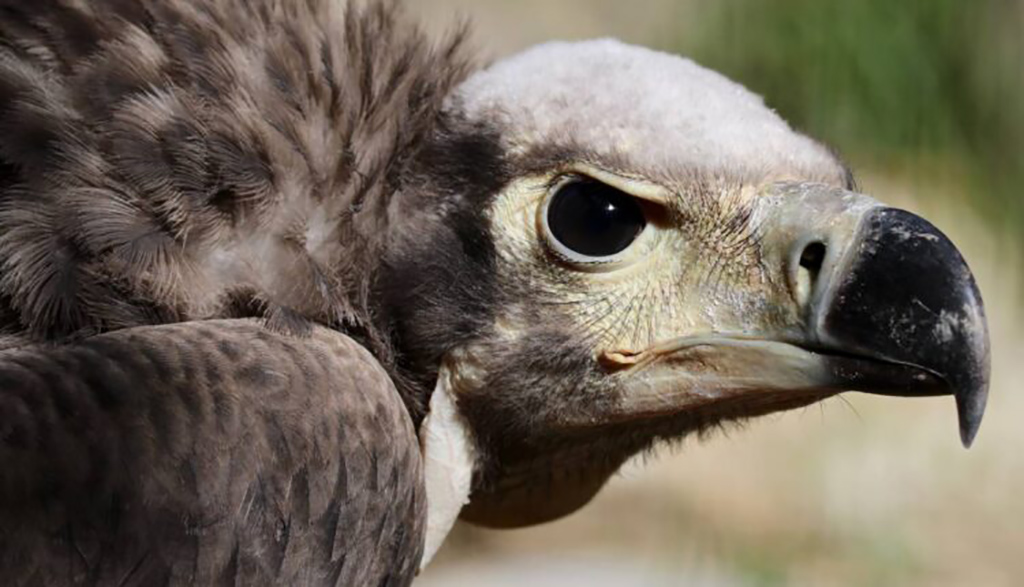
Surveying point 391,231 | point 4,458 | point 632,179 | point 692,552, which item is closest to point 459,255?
point 391,231

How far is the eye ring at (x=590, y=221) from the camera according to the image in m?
2.43

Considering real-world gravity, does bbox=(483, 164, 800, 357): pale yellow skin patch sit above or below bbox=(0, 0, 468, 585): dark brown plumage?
above

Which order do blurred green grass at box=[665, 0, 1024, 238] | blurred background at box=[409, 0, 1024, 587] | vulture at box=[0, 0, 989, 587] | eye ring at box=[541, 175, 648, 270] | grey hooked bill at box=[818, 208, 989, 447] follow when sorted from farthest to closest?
blurred green grass at box=[665, 0, 1024, 238]
blurred background at box=[409, 0, 1024, 587]
eye ring at box=[541, 175, 648, 270]
grey hooked bill at box=[818, 208, 989, 447]
vulture at box=[0, 0, 989, 587]

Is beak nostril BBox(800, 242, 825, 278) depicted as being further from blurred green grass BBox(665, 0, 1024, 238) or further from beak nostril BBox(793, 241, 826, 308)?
blurred green grass BBox(665, 0, 1024, 238)

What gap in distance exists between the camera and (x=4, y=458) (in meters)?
1.90

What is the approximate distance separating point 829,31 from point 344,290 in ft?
19.2

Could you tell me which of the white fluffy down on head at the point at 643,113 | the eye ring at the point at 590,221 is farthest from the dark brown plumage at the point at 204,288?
the eye ring at the point at 590,221

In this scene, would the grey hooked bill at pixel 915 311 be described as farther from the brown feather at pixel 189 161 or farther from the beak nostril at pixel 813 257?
the brown feather at pixel 189 161

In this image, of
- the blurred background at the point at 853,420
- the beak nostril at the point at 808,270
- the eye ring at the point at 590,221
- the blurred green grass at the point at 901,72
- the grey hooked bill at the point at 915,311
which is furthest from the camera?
the blurred green grass at the point at 901,72

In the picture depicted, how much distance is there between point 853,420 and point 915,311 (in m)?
4.39

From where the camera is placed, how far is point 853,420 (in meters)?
6.49

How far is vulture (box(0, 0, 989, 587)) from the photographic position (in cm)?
204

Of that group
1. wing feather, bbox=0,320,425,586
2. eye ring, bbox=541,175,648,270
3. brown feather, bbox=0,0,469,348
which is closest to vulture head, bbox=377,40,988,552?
eye ring, bbox=541,175,648,270

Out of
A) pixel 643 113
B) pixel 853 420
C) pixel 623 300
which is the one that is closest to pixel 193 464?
pixel 623 300
